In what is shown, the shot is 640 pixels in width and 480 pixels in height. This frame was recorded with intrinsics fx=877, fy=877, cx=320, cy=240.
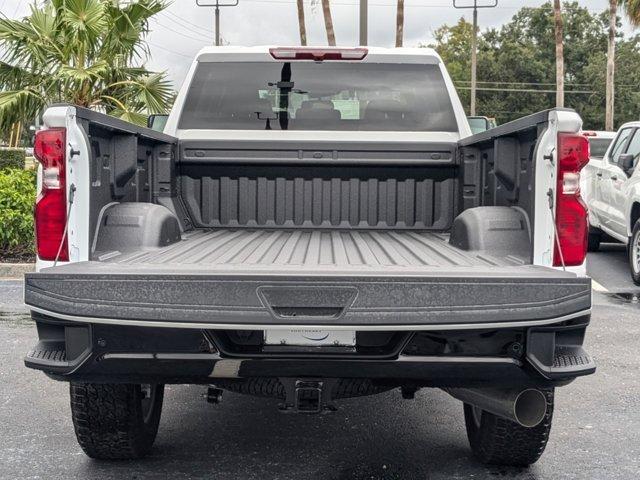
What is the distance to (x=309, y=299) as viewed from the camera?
300 cm

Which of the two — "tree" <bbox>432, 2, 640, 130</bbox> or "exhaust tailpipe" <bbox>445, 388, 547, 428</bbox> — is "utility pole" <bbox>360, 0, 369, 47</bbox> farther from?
"tree" <bbox>432, 2, 640, 130</bbox>

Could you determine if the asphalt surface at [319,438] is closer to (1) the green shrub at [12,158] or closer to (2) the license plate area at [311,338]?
(2) the license plate area at [311,338]

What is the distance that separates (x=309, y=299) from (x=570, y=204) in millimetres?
1103

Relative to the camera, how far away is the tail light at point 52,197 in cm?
326

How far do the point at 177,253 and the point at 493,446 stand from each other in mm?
1665

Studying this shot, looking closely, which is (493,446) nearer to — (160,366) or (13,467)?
(160,366)

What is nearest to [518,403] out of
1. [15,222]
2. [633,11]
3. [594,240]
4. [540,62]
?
[15,222]

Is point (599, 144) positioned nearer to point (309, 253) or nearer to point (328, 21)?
point (328, 21)

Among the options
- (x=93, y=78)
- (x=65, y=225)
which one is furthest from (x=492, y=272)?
(x=93, y=78)

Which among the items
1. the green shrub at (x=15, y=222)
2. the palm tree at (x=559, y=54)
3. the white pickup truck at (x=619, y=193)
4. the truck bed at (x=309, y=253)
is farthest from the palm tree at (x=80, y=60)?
the palm tree at (x=559, y=54)

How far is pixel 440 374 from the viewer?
10.4 feet

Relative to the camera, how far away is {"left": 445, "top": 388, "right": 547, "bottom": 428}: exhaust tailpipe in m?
3.30

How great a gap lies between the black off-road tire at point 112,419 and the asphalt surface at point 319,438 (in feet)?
0.33

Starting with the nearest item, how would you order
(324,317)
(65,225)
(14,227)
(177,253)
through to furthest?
(324,317) → (65,225) → (177,253) → (14,227)
